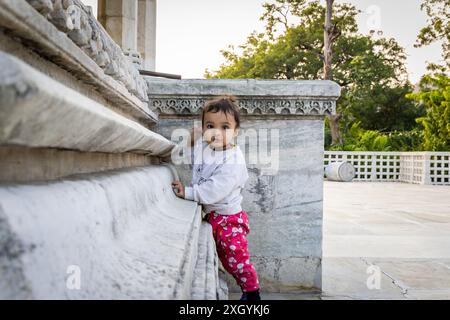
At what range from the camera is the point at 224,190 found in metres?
1.52

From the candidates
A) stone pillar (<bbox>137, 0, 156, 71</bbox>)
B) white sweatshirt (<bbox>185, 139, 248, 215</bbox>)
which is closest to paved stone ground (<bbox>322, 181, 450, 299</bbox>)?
white sweatshirt (<bbox>185, 139, 248, 215</bbox>)

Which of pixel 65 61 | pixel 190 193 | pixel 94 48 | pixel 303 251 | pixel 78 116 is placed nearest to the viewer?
pixel 78 116

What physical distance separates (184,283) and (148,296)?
0.07m

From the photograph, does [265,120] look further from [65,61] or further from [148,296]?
[148,296]

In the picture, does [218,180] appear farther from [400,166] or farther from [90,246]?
[400,166]

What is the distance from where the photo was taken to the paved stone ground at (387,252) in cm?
215

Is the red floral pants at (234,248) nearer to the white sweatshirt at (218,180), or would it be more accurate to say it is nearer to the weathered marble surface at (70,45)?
the white sweatshirt at (218,180)

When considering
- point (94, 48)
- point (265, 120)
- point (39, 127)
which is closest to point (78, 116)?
point (39, 127)

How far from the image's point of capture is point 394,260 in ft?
9.02

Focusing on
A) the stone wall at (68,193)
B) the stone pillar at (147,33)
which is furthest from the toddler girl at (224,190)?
the stone pillar at (147,33)

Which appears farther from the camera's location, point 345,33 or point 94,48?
point 345,33

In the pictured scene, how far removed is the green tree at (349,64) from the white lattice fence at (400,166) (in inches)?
234

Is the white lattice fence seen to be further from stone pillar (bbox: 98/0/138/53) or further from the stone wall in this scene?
the stone wall

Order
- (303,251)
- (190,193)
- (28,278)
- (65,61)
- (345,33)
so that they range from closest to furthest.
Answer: (28,278)
(65,61)
(190,193)
(303,251)
(345,33)
